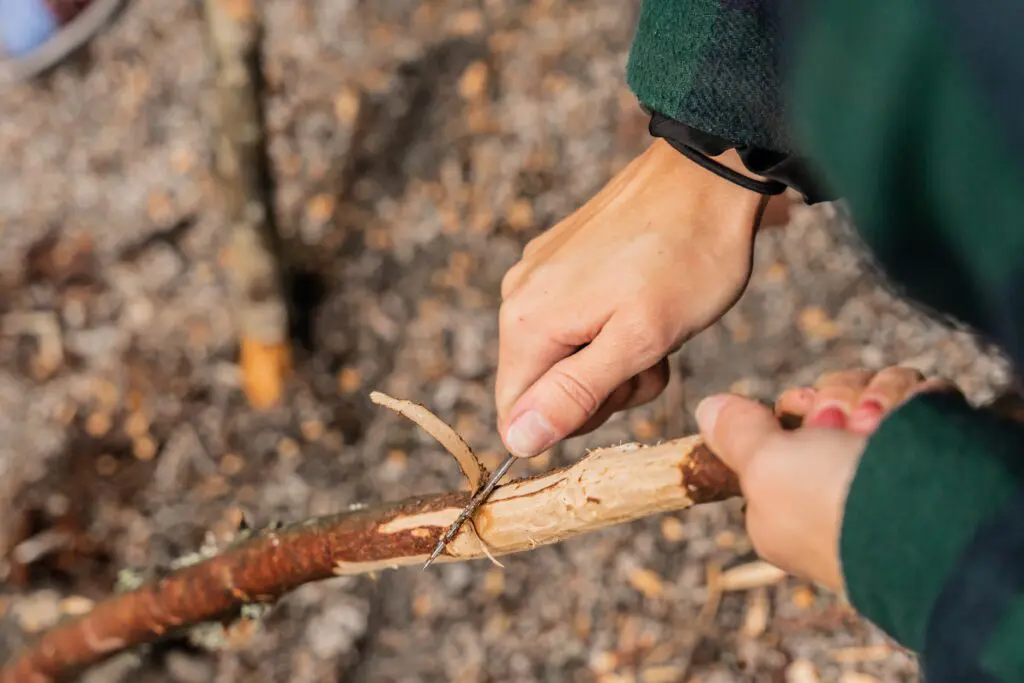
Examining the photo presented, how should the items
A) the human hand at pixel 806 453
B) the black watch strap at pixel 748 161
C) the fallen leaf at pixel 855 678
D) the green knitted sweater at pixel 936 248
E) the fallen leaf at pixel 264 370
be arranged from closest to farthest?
the green knitted sweater at pixel 936 248 → the human hand at pixel 806 453 → the black watch strap at pixel 748 161 → the fallen leaf at pixel 855 678 → the fallen leaf at pixel 264 370

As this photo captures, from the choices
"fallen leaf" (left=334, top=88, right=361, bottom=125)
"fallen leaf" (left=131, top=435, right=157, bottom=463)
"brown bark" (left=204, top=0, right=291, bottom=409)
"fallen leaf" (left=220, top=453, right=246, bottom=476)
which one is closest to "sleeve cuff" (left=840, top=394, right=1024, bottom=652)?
"brown bark" (left=204, top=0, right=291, bottom=409)

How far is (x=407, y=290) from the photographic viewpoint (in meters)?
2.33

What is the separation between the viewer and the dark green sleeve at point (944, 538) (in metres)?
0.50

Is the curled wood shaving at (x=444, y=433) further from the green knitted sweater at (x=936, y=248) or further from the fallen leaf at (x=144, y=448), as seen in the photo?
the fallen leaf at (x=144, y=448)

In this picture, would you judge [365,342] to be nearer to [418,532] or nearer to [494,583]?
[494,583]

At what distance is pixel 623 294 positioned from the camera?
913mm

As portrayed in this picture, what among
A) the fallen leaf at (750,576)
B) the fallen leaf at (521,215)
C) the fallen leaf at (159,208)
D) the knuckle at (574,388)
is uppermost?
the knuckle at (574,388)

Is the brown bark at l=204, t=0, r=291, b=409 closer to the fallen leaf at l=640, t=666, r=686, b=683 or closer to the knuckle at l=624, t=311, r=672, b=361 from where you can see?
the fallen leaf at l=640, t=666, r=686, b=683

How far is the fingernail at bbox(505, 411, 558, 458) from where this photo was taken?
3.06 ft

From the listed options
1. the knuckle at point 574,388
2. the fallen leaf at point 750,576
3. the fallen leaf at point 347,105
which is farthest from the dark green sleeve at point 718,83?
the fallen leaf at point 347,105

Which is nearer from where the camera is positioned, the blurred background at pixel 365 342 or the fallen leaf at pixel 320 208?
the blurred background at pixel 365 342

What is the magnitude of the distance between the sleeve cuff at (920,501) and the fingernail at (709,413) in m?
0.23

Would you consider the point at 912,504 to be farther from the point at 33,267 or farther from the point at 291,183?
the point at 33,267

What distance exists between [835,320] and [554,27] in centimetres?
131
